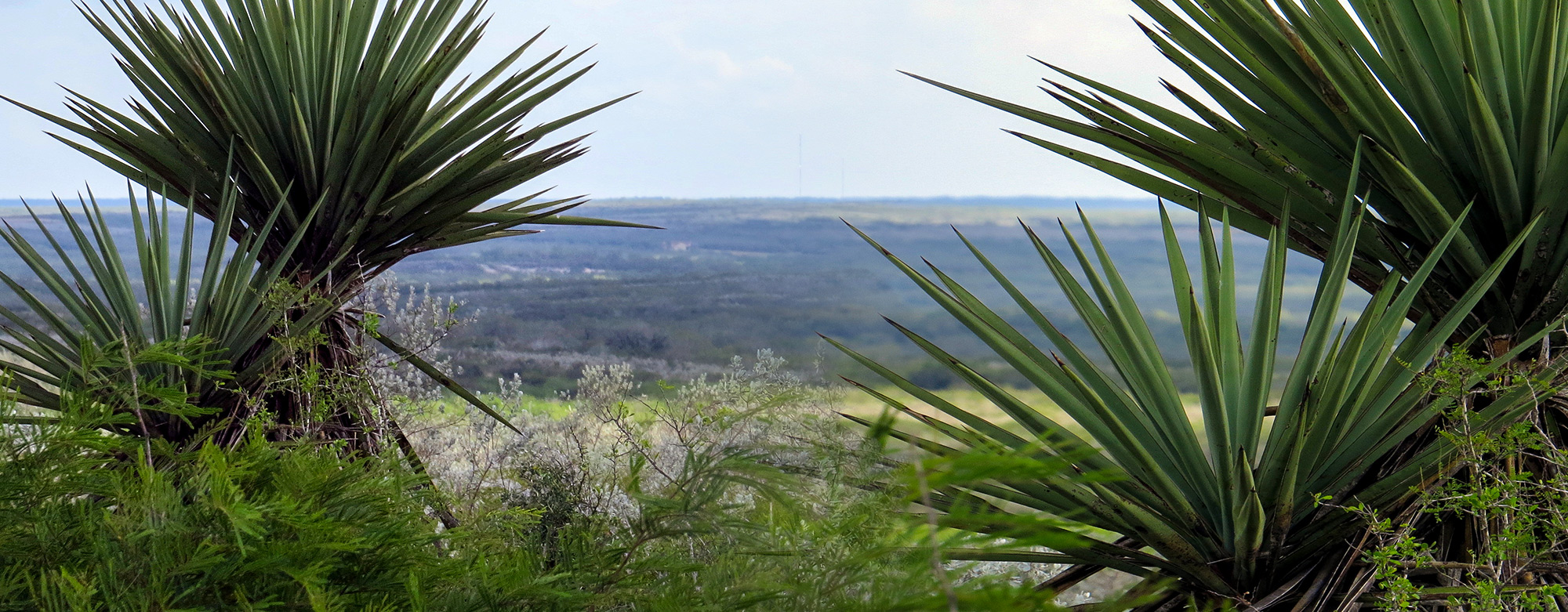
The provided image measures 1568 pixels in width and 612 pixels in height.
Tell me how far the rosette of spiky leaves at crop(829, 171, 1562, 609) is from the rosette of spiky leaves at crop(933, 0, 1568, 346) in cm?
12

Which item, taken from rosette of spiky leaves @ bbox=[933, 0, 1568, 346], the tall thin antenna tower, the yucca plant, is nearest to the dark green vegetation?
rosette of spiky leaves @ bbox=[933, 0, 1568, 346]

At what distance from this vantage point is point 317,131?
2160mm

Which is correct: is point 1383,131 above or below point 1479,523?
above

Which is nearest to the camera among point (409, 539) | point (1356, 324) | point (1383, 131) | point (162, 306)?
point (409, 539)

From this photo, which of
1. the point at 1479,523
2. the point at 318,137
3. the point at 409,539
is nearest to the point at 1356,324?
the point at 1479,523

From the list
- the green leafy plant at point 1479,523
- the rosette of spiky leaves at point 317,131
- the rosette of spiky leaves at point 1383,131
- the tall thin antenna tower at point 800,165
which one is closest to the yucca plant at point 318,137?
the rosette of spiky leaves at point 317,131

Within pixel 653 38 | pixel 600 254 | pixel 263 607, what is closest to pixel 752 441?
pixel 263 607

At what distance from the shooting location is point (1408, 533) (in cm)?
99

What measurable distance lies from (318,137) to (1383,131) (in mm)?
2195

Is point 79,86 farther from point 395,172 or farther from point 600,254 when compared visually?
point 600,254

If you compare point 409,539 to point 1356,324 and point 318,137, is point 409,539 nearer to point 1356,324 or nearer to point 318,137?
point 1356,324

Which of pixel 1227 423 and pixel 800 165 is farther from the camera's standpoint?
pixel 800 165

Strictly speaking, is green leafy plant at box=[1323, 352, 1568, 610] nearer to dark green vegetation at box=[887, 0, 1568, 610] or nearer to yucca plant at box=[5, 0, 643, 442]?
dark green vegetation at box=[887, 0, 1568, 610]

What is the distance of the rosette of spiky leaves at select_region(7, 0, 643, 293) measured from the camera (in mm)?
2062
